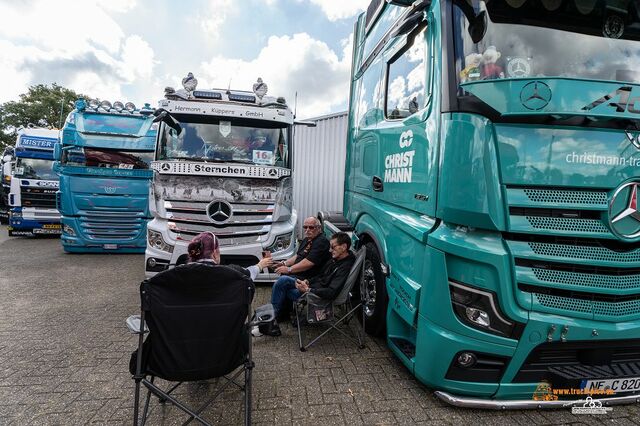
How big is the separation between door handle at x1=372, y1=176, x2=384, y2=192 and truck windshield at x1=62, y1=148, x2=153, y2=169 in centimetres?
580

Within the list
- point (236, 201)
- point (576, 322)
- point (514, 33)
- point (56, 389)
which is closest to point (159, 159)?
point (236, 201)

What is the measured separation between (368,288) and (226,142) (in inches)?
120

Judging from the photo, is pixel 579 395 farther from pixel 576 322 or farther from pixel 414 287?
pixel 414 287

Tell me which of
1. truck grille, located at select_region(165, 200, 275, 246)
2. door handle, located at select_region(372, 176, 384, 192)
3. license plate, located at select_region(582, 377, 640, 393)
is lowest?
license plate, located at select_region(582, 377, 640, 393)

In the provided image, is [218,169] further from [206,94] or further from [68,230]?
[68,230]

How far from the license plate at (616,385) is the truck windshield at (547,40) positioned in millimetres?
1996

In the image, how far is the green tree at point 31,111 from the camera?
27156 mm

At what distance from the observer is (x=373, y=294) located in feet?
11.3

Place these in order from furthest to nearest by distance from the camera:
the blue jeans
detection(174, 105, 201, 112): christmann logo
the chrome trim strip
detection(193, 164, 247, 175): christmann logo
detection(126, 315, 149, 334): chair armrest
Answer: detection(174, 105, 201, 112): christmann logo
detection(193, 164, 247, 175): christmann logo
the blue jeans
the chrome trim strip
detection(126, 315, 149, 334): chair armrest

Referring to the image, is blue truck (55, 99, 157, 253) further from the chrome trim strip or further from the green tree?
the green tree

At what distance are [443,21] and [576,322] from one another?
2.20m

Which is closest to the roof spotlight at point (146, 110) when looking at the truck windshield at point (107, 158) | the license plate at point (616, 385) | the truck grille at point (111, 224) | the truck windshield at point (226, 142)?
the truck windshield at point (107, 158)

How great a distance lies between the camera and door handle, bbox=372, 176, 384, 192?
129 inches

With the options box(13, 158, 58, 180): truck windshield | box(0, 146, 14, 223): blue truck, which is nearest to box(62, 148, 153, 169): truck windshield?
box(13, 158, 58, 180): truck windshield
